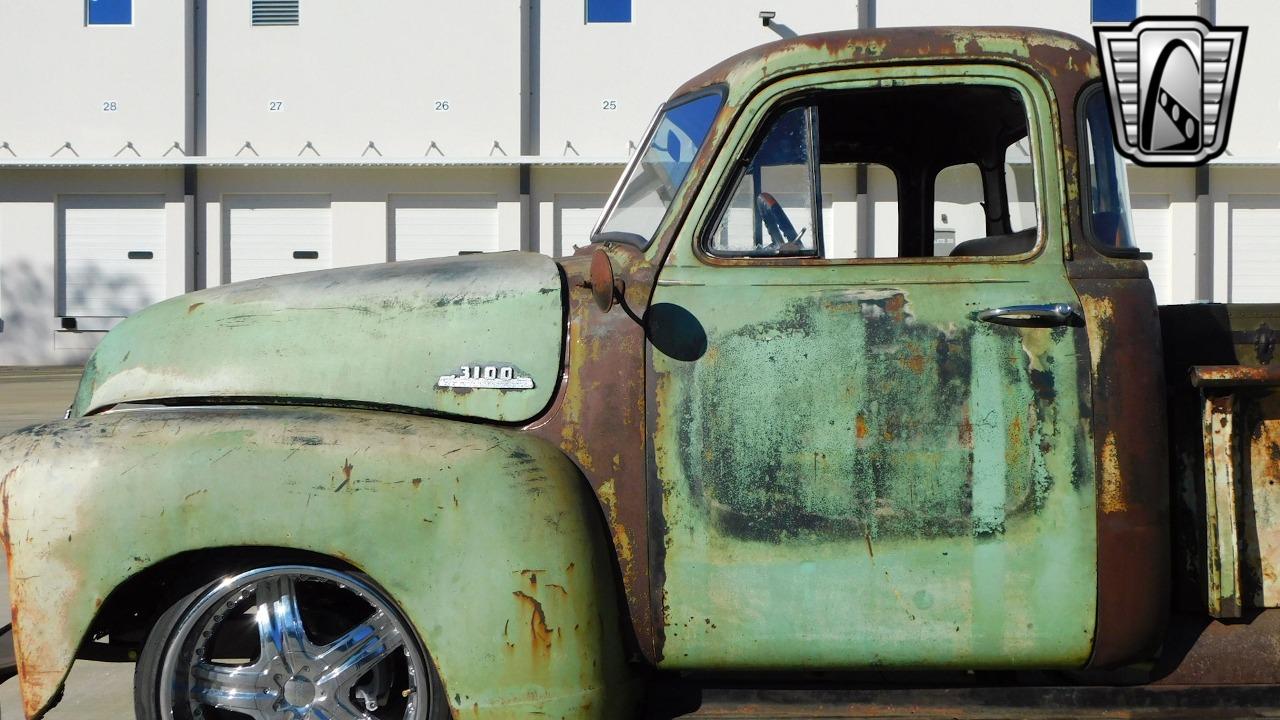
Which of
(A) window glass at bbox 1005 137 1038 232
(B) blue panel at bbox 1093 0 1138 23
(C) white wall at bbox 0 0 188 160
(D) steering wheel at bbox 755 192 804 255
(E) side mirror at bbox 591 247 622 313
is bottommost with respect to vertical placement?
(E) side mirror at bbox 591 247 622 313

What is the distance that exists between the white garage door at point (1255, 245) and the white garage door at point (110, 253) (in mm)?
21590

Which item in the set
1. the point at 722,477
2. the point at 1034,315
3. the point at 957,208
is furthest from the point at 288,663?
the point at 957,208

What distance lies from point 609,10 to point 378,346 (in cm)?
2050

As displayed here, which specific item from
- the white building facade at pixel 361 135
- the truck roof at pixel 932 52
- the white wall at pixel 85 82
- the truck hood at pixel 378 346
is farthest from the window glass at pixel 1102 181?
the white wall at pixel 85 82

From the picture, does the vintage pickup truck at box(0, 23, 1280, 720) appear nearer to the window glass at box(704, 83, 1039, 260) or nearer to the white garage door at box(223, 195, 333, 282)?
the window glass at box(704, 83, 1039, 260)

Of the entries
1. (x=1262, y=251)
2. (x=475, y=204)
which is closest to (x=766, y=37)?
(x=475, y=204)

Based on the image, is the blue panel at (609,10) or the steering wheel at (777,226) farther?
the blue panel at (609,10)

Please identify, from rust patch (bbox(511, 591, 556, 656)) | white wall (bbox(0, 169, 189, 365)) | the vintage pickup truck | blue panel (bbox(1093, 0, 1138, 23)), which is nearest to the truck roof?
the vintage pickup truck

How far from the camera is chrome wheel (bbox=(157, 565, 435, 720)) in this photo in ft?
9.91

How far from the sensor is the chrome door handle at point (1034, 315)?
3.00 m

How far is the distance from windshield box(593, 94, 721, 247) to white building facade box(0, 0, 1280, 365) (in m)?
18.5

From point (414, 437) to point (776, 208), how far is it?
1.17 m

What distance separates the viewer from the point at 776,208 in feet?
10.5

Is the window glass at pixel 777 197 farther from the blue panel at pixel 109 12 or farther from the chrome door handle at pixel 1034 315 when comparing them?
the blue panel at pixel 109 12
